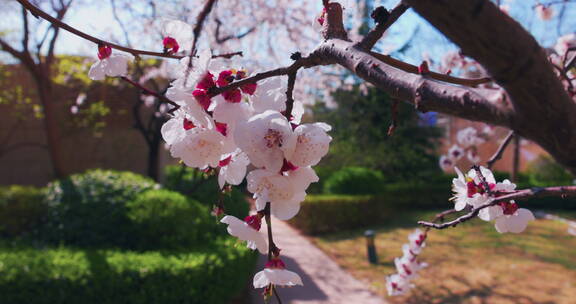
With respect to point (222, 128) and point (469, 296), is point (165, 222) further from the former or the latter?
point (222, 128)

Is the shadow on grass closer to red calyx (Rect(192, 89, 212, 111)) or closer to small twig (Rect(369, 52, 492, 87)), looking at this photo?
small twig (Rect(369, 52, 492, 87))

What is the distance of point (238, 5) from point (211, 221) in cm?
450

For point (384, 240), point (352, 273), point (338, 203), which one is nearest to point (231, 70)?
point (352, 273)

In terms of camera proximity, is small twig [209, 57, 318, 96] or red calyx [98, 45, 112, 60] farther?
red calyx [98, 45, 112, 60]

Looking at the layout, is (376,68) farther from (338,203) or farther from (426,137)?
(426,137)

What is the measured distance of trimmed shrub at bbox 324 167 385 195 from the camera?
884cm

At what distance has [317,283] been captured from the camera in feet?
16.5

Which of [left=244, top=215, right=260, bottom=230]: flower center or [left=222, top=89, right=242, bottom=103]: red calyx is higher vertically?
[left=222, top=89, right=242, bottom=103]: red calyx

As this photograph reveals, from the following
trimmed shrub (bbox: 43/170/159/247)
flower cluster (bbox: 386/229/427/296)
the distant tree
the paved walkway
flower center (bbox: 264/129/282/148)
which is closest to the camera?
flower center (bbox: 264/129/282/148)

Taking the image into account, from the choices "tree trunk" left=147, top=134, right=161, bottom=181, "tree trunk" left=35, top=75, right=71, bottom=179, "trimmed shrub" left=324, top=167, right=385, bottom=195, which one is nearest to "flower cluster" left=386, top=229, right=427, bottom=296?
"tree trunk" left=35, top=75, right=71, bottom=179

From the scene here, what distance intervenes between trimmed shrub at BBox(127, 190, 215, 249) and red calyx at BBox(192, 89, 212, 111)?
3386mm

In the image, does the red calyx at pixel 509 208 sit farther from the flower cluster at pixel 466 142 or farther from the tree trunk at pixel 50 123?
the tree trunk at pixel 50 123

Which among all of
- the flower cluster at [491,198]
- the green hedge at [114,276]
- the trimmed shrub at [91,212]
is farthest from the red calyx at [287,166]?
the trimmed shrub at [91,212]

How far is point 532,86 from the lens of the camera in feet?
1.32
